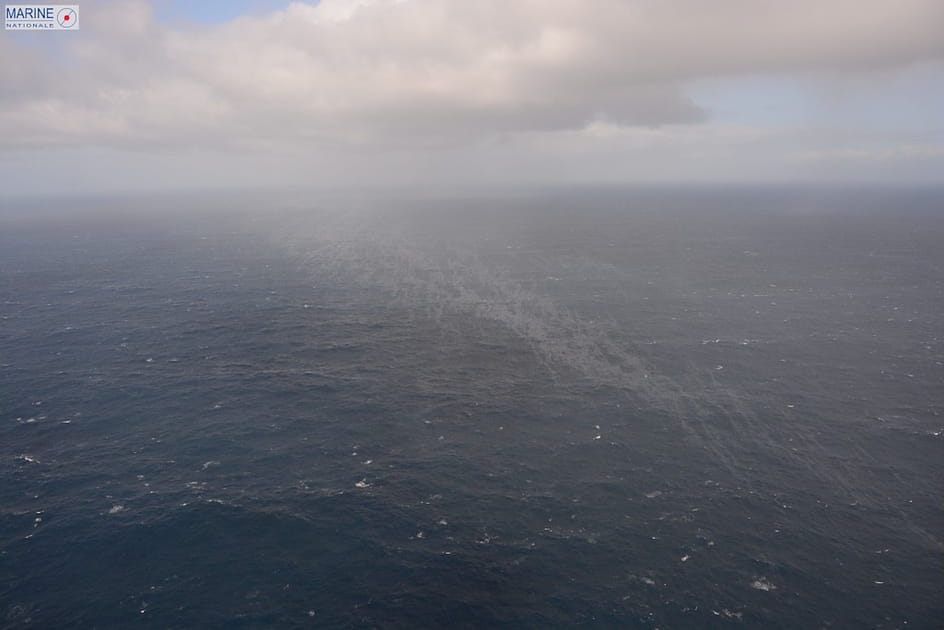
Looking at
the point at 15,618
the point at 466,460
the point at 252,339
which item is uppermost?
the point at 252,339

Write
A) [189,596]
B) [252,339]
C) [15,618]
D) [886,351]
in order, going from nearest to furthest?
1. [15,618]
2. [189,596]
3. [886,351]
4. [252,339]

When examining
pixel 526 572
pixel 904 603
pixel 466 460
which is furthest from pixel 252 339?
pixel 904 603

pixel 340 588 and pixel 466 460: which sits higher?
pixel 466 460

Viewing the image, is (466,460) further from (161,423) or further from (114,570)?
(161,423)

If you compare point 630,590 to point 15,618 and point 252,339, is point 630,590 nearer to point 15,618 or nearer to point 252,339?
point 15,618

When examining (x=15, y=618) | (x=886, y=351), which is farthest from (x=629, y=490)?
(x=886, y=351)

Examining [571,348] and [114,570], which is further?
[571,348]

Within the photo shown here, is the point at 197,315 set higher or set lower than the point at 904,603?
higher

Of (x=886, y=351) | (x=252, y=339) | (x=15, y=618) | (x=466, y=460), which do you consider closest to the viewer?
(x=15, y=618)

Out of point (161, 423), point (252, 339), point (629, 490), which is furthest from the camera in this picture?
point (252, 339)
